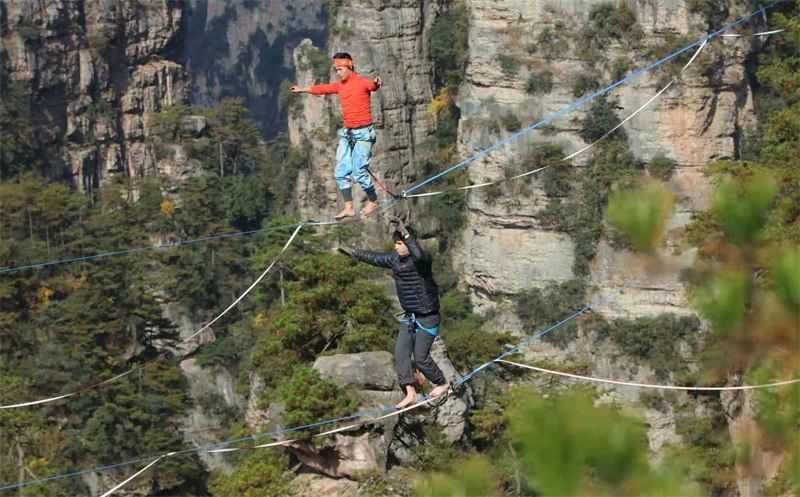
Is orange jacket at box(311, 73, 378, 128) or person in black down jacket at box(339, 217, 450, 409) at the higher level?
orange jacket at box(311, 73, 378, 128)

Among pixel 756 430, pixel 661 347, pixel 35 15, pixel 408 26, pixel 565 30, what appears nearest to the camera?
pixel 756 430

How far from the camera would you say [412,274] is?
10.5 metres

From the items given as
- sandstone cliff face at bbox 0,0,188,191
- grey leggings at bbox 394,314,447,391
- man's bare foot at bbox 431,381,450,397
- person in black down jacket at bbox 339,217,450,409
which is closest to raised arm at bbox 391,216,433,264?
person in black down jacket at bbox 339,217,450,409

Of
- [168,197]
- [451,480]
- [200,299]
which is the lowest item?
[200,299]

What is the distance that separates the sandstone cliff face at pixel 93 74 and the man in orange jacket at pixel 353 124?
42.2m

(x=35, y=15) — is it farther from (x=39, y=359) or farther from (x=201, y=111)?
(x=39, y=359)

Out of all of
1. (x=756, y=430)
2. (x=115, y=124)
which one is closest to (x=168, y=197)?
(x=115, y=124)

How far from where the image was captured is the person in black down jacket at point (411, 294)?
10445 mm

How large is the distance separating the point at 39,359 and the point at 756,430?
3228cm

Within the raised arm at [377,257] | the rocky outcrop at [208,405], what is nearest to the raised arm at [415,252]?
the raised arm at [377,257]

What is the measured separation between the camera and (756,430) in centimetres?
636

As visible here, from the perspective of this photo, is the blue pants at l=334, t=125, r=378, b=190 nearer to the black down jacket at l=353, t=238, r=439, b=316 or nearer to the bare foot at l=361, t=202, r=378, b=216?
the bare foot at l=361, t=202, r=378, b=216

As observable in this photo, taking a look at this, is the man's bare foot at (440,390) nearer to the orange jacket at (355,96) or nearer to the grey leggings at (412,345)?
the grey leggings at (412,345)

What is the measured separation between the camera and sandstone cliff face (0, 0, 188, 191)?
52.4 m
